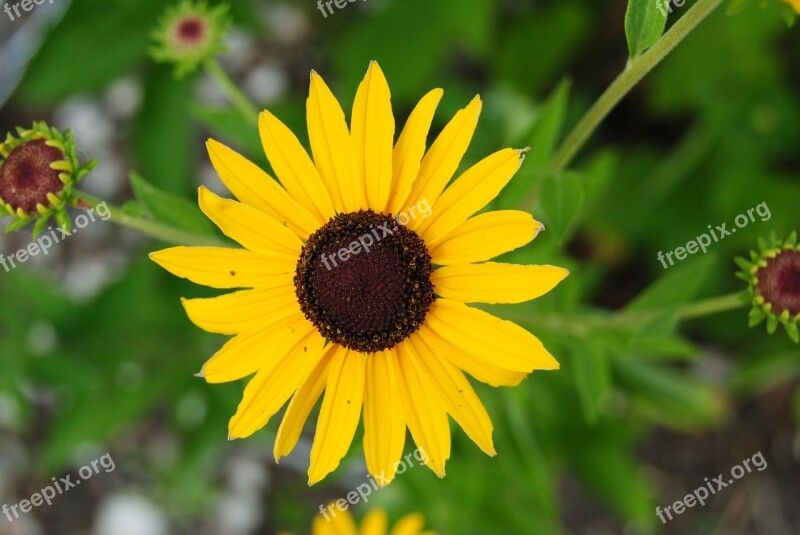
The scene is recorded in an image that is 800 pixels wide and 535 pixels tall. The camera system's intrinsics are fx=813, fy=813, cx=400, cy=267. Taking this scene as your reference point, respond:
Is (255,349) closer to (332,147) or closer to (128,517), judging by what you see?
(332,147)

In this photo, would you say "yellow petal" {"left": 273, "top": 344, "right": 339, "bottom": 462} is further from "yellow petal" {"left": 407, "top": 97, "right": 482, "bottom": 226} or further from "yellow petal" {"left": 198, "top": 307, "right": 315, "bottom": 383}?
"yellow petal" {"left": 407, "top": 97, "right": 482, "bottom": 226}

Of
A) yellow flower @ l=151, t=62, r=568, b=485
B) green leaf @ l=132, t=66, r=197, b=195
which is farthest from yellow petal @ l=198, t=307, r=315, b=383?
green leaf @ l=132, t=66, r=197, b=195

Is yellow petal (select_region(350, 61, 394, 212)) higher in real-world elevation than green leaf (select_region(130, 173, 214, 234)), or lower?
lower

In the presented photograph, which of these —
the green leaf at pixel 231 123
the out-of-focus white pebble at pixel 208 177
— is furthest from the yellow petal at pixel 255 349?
the out-of-focus white pebble at pixel 208 177

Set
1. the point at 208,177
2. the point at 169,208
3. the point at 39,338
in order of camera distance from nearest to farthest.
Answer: the point at 169,208 → the point at 39,338 → the point at 208,177

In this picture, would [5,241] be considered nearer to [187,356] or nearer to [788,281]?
[187,356]

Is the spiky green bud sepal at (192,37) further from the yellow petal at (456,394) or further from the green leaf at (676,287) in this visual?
the green leaf at (676,287)

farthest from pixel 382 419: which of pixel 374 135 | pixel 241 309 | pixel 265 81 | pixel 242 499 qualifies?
pixel 265 81
